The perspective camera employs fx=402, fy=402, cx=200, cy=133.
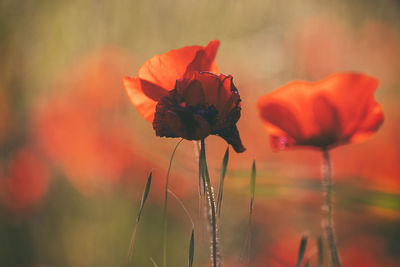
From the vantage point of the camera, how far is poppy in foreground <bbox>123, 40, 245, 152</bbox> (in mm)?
273

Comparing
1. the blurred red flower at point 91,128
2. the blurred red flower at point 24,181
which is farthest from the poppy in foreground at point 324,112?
the blurred red flower at point 24,181

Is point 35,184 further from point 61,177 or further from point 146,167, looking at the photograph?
point 146,167

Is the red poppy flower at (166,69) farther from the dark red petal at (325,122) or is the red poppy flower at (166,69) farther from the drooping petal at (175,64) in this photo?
the dark red petal at (325,122)

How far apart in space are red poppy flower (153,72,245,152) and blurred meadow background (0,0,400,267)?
9.0 inches

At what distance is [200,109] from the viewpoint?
278 millimetres

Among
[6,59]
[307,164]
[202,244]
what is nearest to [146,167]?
[202,244]

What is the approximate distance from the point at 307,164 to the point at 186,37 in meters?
0.32

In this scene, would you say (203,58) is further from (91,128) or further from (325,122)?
(91,128)

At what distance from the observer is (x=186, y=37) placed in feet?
2.49

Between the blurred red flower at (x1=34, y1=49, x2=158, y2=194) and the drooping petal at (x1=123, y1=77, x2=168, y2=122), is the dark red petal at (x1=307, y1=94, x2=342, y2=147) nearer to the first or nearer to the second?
the drooping petal at (x1=123, y1=77, x2=168, y2=122)

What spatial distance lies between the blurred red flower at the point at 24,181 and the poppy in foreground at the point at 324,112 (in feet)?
2.05

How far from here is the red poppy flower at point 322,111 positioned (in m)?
0.35

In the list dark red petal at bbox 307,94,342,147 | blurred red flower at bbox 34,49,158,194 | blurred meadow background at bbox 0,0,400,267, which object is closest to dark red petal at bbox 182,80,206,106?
dark red petal at bbox 307,94,342,147

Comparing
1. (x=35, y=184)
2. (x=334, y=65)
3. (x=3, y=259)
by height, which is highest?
(x=334, y=65)
